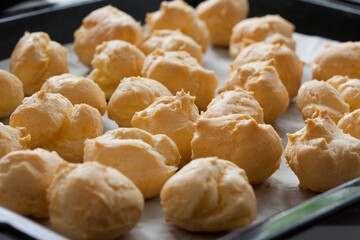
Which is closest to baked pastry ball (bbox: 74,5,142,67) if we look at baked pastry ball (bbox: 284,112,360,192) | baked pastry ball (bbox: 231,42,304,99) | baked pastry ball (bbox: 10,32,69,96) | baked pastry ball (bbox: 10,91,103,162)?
baked pastry ball (bbox: 10,32,69,96)

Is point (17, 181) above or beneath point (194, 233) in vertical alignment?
above

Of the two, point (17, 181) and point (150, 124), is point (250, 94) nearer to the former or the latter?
point (150, 124)

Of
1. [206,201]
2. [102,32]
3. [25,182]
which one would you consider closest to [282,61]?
[102,32]

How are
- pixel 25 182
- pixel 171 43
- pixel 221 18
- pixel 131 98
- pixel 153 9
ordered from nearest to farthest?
pixel 25 182
pixel 131 98
pixel 171 43
pixel 221 18
pixel 153 9

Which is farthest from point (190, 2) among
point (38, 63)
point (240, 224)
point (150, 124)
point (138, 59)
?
point (240, 224)

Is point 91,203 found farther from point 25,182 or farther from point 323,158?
point 323,158

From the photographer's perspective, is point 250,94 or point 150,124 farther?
point 250,94
